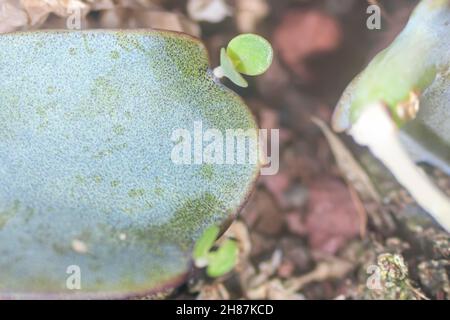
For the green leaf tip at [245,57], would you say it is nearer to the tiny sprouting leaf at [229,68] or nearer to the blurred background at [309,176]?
the tiny sprouting leaf at [229,68]

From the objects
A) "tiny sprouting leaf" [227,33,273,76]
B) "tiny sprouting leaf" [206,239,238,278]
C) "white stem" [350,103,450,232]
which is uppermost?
"tiny sprouting leaf" [227,33,273,76]

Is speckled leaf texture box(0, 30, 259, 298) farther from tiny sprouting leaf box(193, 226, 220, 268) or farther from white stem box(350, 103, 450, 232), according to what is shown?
white stem box(350, 103, 450, 232)

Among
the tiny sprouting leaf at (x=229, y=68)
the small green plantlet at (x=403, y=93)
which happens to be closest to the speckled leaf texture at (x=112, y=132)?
the tiny sprouting leaf at (x=229, y=68)

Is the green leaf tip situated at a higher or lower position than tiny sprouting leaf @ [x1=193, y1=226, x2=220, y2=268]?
higher

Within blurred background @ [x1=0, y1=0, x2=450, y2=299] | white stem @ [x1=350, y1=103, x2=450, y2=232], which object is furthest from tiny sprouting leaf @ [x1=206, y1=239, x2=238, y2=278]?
white stem @ [x1=350, y1=103, x2=450, y2=232]

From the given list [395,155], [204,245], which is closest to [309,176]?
[395,155]
